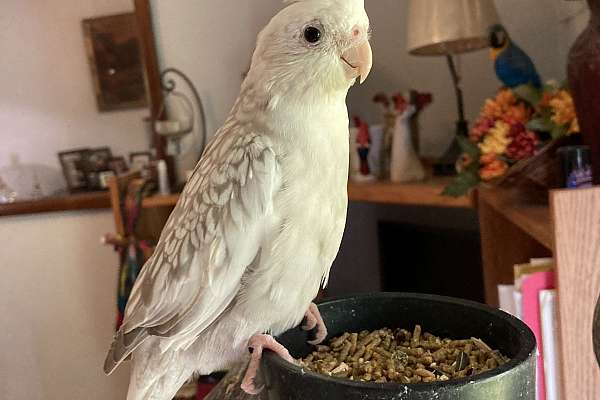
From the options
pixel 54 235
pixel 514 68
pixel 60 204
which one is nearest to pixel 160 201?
pixel 60 204

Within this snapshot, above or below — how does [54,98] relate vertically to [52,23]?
below

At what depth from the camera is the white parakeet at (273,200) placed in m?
0.62

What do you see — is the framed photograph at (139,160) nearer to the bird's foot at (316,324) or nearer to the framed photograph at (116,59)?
the framed photograph at (116,59)

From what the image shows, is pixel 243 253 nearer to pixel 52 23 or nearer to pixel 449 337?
pixel 449 337

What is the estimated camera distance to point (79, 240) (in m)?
2.17

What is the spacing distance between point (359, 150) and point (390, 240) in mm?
318

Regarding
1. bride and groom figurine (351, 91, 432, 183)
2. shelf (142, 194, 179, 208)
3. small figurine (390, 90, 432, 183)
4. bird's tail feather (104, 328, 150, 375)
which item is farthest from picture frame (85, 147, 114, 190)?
bird's tail feather (104, 328, 150, 375)

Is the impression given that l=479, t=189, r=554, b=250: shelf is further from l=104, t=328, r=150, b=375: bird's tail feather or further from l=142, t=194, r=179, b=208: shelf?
l=142, t=194, r=179, b=208: shelf

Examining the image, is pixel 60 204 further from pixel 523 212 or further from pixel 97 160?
pixel 523 212

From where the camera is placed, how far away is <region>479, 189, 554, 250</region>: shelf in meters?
0.83

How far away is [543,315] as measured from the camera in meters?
0.83

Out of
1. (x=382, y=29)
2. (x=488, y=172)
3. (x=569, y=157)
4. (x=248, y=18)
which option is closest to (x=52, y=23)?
(x=248, y=18)

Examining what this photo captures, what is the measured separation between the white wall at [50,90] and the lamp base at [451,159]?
114 centimetres

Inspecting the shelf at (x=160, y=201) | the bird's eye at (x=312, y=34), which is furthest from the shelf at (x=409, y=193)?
the bird's eye at (x=312, y=34)
